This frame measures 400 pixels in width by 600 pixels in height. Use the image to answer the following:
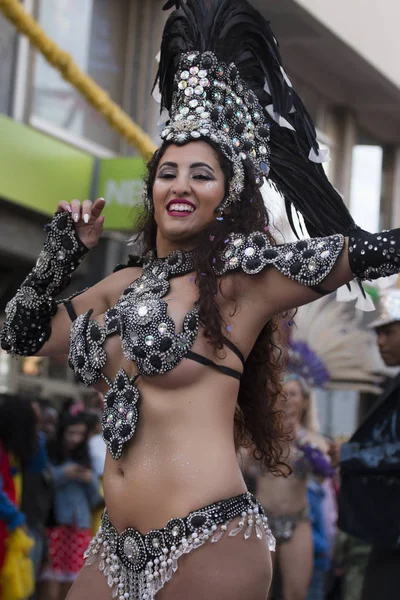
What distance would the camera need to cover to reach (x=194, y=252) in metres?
3.31

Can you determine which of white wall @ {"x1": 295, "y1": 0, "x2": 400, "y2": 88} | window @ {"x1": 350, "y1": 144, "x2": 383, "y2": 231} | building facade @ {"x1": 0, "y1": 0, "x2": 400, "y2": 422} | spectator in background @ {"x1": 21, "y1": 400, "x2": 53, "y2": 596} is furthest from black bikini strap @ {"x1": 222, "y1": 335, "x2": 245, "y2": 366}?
window @ {"x1": 350, "y1": 144, "x2": 383, "y2": 231}

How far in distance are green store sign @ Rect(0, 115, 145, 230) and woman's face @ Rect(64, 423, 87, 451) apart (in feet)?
5.41

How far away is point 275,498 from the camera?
7.46 meters

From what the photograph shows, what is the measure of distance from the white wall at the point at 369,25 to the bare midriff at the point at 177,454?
1101 cm

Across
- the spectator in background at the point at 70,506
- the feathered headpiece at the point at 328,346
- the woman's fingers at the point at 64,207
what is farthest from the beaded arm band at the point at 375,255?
the spectator in background at the point at 70,506

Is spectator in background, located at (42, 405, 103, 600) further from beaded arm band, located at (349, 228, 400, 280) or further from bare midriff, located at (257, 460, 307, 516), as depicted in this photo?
beaded arm band, located at (349, 228, 400, 280)

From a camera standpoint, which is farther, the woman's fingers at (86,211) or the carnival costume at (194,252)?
the woman's fingers at (86,211)

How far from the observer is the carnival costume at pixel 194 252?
3072mm

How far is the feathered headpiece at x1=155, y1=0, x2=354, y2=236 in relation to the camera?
3.54 metres

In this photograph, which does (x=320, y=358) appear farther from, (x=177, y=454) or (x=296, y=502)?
(x=177, y=454)

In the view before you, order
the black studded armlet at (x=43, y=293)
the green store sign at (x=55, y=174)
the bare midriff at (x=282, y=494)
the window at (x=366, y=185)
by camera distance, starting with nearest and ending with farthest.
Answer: the black studded armlet at (x=43, y=293), the bare midriff at (x=282, y=494), the green store sign at (x=55, y=174), the window at (x=366, y=185)

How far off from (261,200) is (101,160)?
6.96m

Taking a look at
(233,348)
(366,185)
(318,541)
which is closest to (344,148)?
(366,185)

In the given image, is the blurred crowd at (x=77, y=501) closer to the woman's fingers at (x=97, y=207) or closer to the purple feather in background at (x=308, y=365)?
the purple feather in background at (x=308, y=365)
